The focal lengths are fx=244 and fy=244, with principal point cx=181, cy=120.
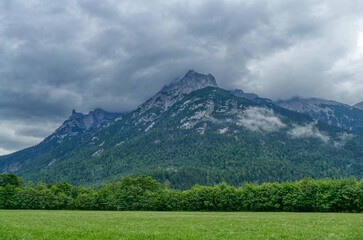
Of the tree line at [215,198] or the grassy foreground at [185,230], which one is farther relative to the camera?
the tree line at [215,198]

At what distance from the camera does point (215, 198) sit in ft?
312

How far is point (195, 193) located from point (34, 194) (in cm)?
6729

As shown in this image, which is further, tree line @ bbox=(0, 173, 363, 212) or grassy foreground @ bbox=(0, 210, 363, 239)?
tree line @ bbox=(0, 173, 363, 212)

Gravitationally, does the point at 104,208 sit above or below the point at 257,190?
below

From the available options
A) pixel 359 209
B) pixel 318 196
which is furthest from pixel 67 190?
pixel 359 209

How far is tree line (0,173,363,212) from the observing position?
78.4 meters

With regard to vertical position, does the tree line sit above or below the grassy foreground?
below

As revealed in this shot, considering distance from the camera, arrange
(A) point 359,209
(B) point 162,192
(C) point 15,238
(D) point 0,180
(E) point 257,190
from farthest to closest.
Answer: (D) point 0,180
(B) point 162,192
(E) point 257,190
(A) point 359,209
(C) point 15,238

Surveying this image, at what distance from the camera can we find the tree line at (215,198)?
78375 millimetres

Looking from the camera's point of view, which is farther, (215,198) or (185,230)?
(215,198)

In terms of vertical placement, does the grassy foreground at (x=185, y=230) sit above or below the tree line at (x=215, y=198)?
above

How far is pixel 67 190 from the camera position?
429ft

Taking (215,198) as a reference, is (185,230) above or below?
above

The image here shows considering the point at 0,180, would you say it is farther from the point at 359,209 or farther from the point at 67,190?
the point at 359,209
